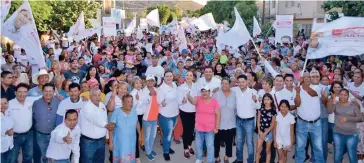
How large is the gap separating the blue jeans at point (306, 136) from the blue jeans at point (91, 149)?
3.03 m

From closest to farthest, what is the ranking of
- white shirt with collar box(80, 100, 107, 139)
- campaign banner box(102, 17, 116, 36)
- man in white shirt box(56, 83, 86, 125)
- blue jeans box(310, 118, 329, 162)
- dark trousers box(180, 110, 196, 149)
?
1. white shirt with collar box(80, 100, 107, 139)
2. man in white shirt box(56, 83, 86, 125)
3. blue jeans box(310, 118, 329, 162)
4. dark trousers box(180, 110, 196, 149)
5. campaign banner box(102, 17, 116, 36)

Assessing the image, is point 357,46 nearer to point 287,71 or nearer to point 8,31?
point 287,71

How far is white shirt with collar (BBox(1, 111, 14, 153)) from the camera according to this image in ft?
16.3

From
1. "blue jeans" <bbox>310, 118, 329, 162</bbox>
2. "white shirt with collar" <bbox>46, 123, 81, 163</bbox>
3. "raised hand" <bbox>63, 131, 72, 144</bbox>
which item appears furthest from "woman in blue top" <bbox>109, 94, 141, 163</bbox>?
"blue jeans" <bbox>310, 118, 329, 162</bbox>

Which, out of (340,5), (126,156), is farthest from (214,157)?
(340,5)

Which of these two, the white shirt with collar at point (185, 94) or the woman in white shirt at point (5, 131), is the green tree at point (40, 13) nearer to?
the white shirt with collar at point (185, 94)

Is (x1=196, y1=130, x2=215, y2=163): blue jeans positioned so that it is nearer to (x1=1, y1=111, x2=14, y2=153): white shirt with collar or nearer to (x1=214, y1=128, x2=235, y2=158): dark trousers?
(x1=214, y1=128, x2=235, y2=158): dark trousers

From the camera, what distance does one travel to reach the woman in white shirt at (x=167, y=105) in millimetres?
6785

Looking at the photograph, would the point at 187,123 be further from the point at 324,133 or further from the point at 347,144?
the point at 347,144

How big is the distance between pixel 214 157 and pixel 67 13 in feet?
84.0

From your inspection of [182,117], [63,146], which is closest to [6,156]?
[63,146]

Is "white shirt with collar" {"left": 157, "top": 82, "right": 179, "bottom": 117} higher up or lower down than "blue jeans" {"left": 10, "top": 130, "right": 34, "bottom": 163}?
higher up

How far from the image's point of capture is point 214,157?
271 inches

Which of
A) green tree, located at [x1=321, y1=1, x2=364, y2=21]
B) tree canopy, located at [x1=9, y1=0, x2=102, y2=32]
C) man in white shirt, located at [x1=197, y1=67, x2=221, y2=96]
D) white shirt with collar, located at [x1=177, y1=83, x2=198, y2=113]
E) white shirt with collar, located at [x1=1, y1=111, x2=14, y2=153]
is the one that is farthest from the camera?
tree canopy, located at [x1=9, y1=0, x2=102, y2=32]
